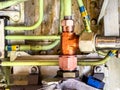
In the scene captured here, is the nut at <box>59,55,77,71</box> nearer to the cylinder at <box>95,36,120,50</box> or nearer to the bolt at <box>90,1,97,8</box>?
the cylinder at <box>95,36,120,50</box>

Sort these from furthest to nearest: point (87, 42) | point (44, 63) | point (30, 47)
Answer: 1. point (30, 47)
2. point (44, 63)
3. point (87, 42)

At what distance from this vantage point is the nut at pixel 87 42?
791 millimetres

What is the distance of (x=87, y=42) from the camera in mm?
790

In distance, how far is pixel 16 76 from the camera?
103cm

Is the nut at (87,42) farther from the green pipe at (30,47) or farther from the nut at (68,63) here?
the green pipe at (30,47)

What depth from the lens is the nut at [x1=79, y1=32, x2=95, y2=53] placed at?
0.79 m

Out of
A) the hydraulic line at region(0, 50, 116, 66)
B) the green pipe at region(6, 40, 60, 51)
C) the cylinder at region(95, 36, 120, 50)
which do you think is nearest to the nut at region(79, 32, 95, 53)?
the cylinder at region(95, 36, 120, 50)

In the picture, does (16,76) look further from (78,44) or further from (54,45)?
(78,44)

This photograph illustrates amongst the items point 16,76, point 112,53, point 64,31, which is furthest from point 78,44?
point 16,76

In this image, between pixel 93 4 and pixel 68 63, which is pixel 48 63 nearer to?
pixel 68 63

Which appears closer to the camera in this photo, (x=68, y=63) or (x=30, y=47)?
(x=68, y=63)

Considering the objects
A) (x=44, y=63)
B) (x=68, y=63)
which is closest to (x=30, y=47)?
(x=44, y=63)

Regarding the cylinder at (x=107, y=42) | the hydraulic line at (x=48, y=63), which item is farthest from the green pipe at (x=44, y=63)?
the cylinder at (x=107, y=42)

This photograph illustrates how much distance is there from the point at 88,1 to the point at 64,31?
0.33m
